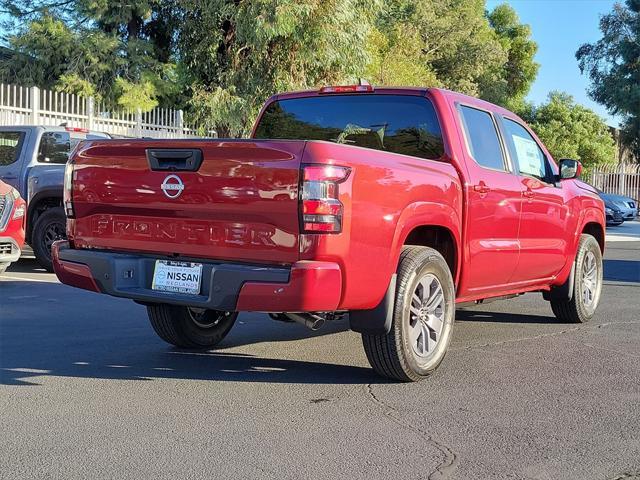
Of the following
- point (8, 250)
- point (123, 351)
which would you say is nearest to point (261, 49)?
point (8, 250)

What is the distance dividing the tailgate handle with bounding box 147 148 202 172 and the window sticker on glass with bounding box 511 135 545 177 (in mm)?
3138

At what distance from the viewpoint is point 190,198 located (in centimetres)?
488

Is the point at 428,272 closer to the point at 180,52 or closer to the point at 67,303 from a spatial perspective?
the point at 67,303

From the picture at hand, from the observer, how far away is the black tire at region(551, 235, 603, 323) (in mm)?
7789

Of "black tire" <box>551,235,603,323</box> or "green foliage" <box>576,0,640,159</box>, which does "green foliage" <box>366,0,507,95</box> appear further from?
"black tire" <box>551,235,603,323</box>

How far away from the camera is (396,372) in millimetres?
5258

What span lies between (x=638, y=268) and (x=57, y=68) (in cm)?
1665

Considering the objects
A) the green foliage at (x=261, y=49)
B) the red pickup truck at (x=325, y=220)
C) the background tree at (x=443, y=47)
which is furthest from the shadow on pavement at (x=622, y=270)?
the background tree at (x=443, y=47)

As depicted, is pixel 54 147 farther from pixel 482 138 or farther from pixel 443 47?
pixel 443 47

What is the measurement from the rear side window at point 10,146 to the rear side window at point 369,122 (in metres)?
5.80

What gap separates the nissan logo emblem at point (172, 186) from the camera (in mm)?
4910

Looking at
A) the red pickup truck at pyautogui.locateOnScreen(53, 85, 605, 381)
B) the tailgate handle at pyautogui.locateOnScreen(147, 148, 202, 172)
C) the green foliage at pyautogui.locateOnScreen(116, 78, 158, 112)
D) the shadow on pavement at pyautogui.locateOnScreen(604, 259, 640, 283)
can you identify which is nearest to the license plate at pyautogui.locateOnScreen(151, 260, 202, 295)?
the red pickup truck at pyautogui.locateOnScreen(53, 85, 605, 381)

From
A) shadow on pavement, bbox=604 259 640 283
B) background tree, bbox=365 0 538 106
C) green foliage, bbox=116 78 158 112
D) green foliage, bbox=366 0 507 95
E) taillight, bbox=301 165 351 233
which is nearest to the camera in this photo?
taillight, bbox=301 165 351 233

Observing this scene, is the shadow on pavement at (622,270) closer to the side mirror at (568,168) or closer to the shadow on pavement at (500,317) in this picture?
the shadow on pavement at (500,317)
